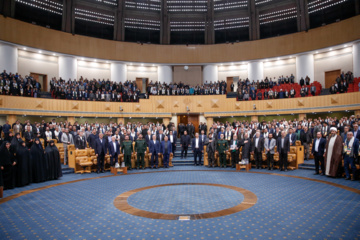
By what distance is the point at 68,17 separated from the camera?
911 inches

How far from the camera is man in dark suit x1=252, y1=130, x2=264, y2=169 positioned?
36.3ft

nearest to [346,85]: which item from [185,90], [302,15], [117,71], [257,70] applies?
[302,15]

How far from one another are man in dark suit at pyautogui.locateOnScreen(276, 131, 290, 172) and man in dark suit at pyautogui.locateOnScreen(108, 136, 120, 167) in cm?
683

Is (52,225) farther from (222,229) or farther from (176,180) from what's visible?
(176,180)

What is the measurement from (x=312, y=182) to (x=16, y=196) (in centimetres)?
856

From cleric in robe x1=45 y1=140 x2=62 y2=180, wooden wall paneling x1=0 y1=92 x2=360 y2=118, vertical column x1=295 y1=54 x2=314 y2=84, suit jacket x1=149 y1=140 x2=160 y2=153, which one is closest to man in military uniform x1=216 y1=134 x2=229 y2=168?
suit jacket x1=149 y1=140 x2=160 y2=153

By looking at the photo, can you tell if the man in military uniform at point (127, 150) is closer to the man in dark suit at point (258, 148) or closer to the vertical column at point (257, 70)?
the man in dark suit at point (258, 148)

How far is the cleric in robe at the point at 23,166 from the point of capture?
788 centimetres

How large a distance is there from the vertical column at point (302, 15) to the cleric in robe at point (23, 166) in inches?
945

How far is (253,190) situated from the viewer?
6.99m

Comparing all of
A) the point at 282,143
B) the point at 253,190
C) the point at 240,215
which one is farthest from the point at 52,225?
the point at 282,143

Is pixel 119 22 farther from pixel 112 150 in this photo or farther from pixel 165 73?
pixel 112 150

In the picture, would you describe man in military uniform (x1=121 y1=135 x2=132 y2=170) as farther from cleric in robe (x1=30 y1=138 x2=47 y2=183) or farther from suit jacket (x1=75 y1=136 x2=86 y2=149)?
cleric in robe (x1=30 y1=138 x2=47 y2=183)

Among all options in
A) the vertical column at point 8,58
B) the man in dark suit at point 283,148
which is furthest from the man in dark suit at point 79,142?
the vertical column at point 8,58
